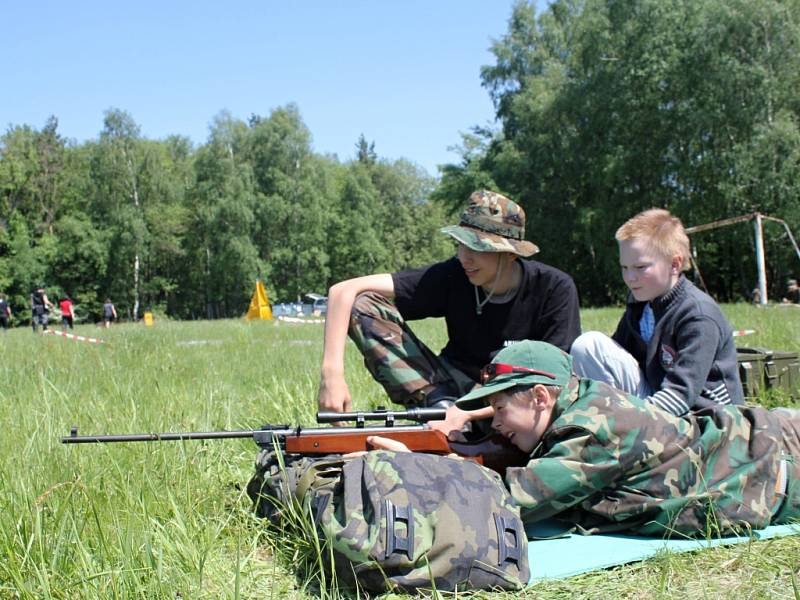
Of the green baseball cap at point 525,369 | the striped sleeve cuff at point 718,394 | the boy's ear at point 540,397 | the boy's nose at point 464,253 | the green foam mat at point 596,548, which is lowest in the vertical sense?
the green foam mat at point 596,548

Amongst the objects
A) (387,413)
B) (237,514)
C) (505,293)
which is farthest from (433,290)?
(237,514)

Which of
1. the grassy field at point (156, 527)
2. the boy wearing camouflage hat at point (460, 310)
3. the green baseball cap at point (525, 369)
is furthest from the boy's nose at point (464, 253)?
the grassy field at point (156, 527)

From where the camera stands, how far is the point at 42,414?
4.34 meters

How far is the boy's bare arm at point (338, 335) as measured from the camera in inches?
157

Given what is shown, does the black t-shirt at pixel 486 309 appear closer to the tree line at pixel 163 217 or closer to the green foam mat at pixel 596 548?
the green foam mat at pixel 596 548

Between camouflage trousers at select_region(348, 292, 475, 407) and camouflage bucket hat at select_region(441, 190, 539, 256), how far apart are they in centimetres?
61

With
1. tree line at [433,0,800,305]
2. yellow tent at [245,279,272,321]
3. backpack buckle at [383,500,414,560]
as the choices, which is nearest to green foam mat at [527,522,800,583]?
backpack buckle at [383,500,414,560]

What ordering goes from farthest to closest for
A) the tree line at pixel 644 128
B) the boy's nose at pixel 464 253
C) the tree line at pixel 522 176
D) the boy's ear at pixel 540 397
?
the tree line at pixel 522 176, the tree line at pixel 644 128, the boy's nose at pixel 464 253, the boy's ear at pixel 540 397

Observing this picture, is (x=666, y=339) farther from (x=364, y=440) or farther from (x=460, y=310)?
(x=364, y=440)

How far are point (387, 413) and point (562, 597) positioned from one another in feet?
3.39

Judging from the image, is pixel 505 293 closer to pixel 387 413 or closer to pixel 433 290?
pixel 433 290

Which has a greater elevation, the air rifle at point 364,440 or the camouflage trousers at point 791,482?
the air rifle at point 364,440

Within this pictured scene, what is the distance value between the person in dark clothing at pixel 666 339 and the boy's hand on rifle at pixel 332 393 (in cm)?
117

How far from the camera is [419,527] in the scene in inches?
107
